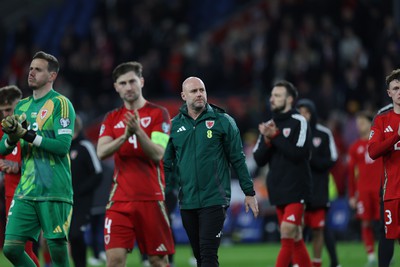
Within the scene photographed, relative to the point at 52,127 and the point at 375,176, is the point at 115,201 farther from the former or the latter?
the point at 375,176

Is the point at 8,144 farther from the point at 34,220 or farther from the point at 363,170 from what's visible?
the point at 363,170

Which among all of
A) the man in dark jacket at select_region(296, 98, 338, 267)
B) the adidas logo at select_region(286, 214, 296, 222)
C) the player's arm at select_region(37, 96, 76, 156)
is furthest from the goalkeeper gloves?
the man in dark jacket at select_region(296, 98, 338, 267)

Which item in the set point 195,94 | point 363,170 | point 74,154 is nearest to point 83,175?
point 74,154

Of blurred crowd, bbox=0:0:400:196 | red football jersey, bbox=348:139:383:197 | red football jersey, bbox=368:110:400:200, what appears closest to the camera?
red football jersey, bbox=368:110:400:200

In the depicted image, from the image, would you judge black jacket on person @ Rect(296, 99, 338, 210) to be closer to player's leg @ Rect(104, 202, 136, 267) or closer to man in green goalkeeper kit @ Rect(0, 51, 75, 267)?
player's leg @ Rect(104, 202, 136, 267)

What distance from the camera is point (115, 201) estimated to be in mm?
10016

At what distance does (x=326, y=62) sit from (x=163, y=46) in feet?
16.2

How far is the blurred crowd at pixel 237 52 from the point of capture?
22.1m

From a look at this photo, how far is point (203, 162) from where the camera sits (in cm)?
1034

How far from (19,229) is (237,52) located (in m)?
15.7

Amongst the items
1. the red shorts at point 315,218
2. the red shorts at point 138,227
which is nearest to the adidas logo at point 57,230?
the red shorts at point 138,227

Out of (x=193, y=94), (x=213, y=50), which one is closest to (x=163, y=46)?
(x=213, y=50)

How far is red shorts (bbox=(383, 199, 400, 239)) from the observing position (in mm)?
10414

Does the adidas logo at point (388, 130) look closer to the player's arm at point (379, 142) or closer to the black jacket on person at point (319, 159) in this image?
the player's arm at point (379, 142)
